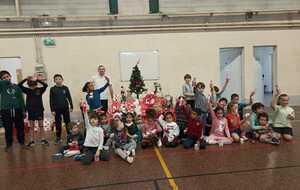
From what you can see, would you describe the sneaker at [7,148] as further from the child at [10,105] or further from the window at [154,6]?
the window at [154,6]

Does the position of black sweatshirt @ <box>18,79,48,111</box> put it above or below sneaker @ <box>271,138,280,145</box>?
above

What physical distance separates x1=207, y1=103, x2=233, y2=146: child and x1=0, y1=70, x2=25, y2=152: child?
394 cm

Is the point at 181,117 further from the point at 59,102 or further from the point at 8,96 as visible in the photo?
the point at 8,96

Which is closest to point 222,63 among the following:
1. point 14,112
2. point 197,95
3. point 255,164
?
point 197,95

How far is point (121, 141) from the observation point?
18.2 feet

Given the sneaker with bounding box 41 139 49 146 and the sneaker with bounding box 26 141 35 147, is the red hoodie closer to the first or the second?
the sneaker with bounding box 41 139 49 146

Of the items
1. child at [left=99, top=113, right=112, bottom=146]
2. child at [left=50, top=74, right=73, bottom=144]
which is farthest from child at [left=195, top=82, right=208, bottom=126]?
child at [left=50, top=74, right=73, bottom=144]

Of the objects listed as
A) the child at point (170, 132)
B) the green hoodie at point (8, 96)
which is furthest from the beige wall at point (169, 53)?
the child at point (170, 132)

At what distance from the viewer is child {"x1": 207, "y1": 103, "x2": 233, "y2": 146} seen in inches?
236

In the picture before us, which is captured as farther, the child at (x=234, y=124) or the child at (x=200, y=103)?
the child at (x=200, y=103)

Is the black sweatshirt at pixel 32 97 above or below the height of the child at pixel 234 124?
above

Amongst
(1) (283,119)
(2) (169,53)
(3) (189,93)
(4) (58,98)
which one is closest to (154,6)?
(2) (169,53)

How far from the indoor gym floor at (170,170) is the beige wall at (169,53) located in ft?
14.2

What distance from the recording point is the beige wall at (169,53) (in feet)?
31.4
